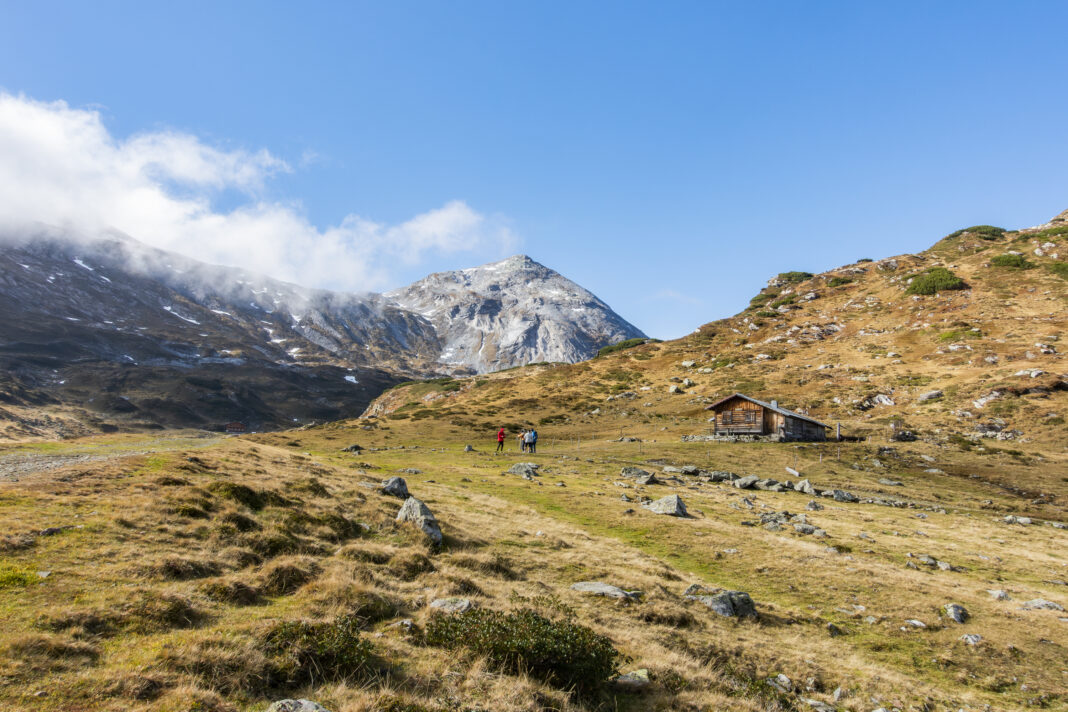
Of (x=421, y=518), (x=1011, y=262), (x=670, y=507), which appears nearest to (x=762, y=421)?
(x=670, y=507)

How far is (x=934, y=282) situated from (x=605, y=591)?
124028 mm

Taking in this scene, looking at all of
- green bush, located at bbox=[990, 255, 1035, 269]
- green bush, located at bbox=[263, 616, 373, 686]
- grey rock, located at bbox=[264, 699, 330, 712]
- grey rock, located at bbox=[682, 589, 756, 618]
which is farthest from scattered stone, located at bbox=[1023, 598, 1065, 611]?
green bush, located at bbox=[990, 255, 1035, 269]

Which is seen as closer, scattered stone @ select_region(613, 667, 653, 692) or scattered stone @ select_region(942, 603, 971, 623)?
scattered stone @ select_region(613, 667, 653, 692)

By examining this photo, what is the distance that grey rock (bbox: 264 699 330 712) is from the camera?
6.89 metres

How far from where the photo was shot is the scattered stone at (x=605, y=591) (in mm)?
14797

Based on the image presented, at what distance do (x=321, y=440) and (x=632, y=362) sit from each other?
73406 mm

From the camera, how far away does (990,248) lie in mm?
121375

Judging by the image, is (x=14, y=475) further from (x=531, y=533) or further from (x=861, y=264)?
(x=861, y=264)

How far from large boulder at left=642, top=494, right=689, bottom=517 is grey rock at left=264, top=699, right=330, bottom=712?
2396 cm

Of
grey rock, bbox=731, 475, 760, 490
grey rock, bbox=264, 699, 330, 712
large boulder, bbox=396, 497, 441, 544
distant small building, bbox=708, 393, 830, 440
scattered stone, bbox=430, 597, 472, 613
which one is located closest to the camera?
grey rock, bbox=264, 699, 330, 712

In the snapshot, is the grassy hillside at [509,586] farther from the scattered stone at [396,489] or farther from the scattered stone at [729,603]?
the scattered stone at [396,489]

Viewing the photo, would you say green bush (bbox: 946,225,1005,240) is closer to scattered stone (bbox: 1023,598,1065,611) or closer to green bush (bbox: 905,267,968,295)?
green bush (bbox: 905,267,968,295)

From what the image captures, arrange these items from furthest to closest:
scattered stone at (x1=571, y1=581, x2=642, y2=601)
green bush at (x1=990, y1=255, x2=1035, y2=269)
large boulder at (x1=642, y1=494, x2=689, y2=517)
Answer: green bush at (x1=990, y1=255, x2=1035, y2=269)
large boulder at (x1=642, y1=494, x2=689, y2=517)
scattered stone at (x1=571, y1=581, x2=642, y2=601)

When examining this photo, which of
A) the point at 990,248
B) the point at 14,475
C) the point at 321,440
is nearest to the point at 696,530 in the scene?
the point at 14,475
